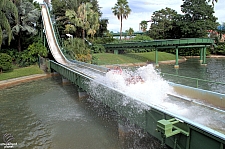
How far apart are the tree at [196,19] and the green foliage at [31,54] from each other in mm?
33184

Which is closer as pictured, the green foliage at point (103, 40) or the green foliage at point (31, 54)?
the green foliage at point (31, 54)

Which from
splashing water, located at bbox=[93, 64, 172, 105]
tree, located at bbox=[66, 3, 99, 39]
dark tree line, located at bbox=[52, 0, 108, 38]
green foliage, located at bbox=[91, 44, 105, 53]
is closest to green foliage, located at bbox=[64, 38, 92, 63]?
tree, located at bbox=[66, 3, 99, 39]

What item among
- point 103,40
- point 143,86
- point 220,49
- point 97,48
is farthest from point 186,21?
point 143,86

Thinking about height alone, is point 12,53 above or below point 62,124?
above

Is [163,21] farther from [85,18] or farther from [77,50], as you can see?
[77,50]

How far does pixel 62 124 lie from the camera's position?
8.09 m

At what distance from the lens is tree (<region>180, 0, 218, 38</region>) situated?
142 ft

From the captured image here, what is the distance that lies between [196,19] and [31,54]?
125 ft

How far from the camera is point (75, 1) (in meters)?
34.7

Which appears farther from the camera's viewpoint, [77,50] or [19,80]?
[77,50]

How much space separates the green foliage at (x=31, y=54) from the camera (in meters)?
23.7

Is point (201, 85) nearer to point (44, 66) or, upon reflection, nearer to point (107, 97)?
point (107, 97)

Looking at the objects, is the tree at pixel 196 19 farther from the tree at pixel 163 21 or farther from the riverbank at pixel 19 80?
the riverbank at pixel 19 80

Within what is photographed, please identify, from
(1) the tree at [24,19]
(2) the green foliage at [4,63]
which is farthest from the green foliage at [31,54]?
(2) the green foliage at [4,63]
